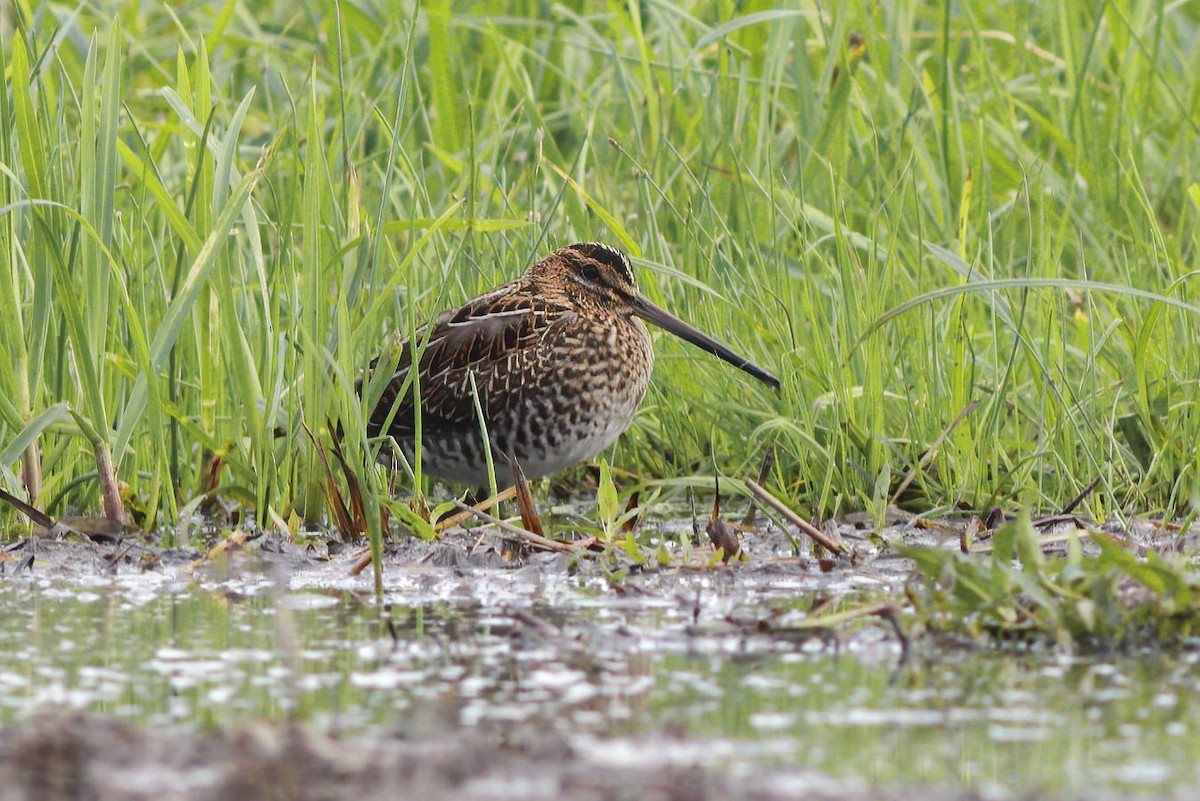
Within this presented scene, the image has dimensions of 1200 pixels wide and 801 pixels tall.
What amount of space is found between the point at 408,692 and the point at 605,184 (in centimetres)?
371

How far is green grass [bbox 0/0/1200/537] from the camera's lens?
4098 millimetres

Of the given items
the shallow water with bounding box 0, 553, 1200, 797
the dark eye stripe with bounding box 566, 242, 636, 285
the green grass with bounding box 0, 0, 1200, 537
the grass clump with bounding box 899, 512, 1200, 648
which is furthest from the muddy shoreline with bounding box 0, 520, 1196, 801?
the dark eye stripe with bounding box 566, 242, 636, 285

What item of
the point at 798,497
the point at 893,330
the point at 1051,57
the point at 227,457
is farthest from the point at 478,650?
the point at 1051,57

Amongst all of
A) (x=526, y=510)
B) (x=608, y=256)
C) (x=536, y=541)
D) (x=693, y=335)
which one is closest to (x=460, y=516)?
(x=526, y=510)

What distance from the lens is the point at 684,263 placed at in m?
5.56

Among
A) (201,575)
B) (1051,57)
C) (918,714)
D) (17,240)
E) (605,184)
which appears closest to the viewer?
(918,714)

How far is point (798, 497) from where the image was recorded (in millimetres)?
4699

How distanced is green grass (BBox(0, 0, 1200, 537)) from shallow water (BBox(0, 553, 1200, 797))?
27.9 inches

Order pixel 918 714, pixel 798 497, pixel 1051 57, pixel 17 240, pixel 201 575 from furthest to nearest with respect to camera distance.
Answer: pixel 1051 57 < pixel 798 497 < pixel 17 240 < pixel 201 575 < pixel 918 714

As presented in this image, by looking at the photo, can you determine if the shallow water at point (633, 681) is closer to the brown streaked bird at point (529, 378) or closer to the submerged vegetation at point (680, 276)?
the submerged vegetation at point (680, 276)

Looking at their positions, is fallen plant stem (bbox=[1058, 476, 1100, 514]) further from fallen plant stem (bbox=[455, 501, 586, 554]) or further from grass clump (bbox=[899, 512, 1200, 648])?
fallen plant stem (bbox=[455, 501, 586, 554])

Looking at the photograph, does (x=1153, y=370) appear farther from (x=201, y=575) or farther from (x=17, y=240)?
(x=17, y=240)

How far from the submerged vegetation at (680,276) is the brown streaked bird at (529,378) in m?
0.16

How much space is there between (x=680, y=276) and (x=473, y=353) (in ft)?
2.78
